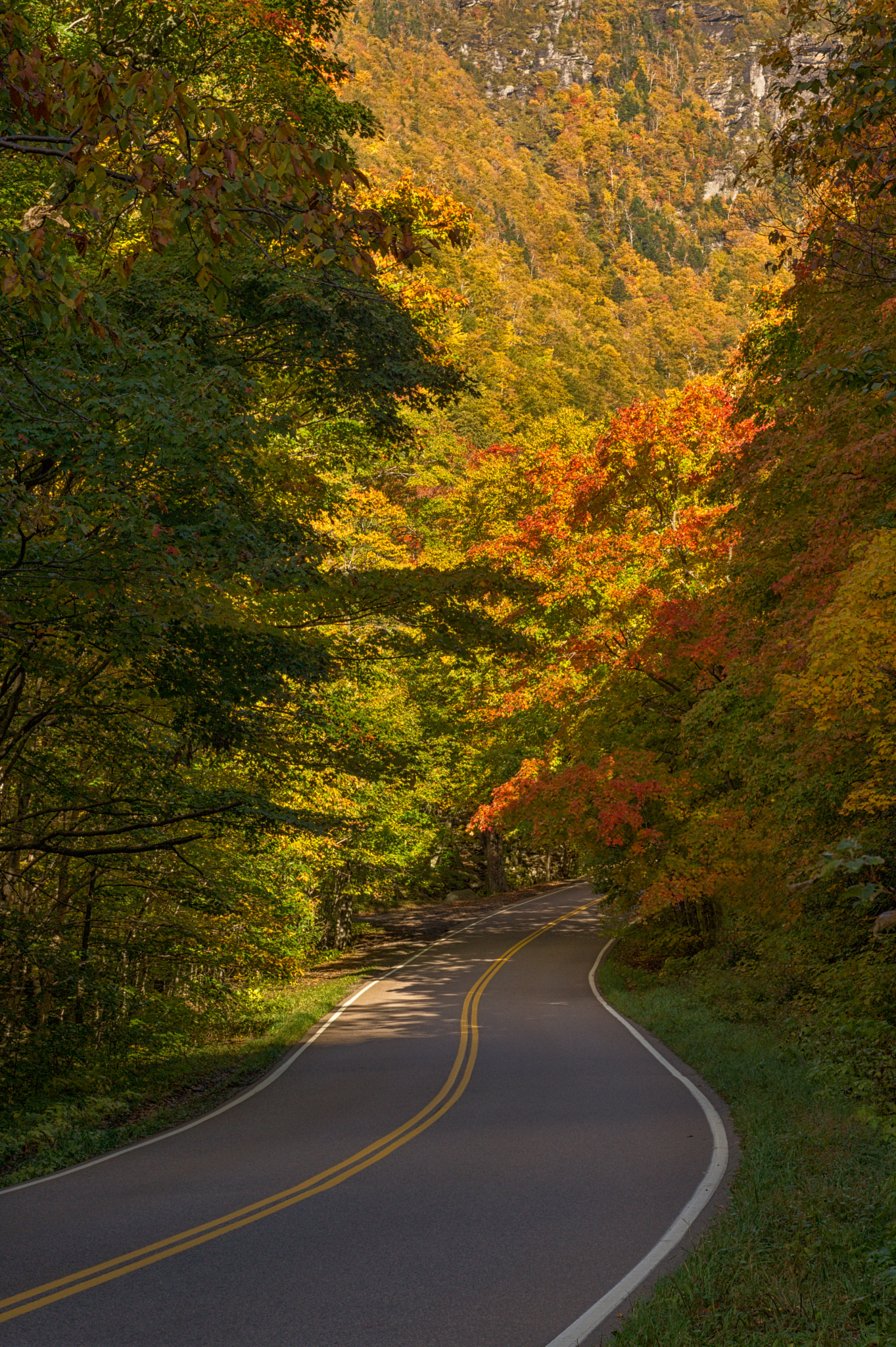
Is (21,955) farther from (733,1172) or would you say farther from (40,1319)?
(733,1172)

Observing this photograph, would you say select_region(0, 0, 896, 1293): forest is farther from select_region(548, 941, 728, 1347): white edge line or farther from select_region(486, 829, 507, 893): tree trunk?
select_region(486, 829, 507, 893): tree trunk

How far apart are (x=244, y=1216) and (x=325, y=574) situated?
8.13 metres

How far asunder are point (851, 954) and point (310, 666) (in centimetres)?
962

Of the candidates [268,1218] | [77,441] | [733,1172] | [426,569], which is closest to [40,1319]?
[268,1218]

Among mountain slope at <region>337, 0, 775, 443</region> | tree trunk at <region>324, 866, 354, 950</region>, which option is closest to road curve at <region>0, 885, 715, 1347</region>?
mountain slope at <region>337, 0, 775, 443</region>

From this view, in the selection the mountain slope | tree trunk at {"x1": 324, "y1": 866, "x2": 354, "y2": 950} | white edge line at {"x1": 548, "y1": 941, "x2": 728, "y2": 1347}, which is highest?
the mountain slope

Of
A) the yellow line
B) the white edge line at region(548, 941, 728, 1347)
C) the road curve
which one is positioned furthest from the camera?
the yellow line

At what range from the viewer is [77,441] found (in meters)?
9.19

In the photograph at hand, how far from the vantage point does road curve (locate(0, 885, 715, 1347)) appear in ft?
20.3

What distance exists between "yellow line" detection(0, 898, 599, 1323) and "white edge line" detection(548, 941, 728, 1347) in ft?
9.86

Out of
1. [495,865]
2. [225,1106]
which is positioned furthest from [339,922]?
[225,1106]

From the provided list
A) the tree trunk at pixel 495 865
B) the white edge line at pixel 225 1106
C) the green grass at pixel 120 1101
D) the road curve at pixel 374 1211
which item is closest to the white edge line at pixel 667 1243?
the road curve at pixel 374 1211

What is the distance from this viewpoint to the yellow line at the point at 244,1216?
662 centimetres

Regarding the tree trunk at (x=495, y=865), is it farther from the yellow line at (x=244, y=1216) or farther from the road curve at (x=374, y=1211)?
the yellow line at (x=244, y=1216)
